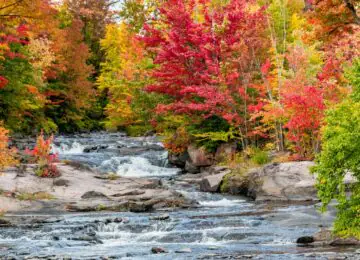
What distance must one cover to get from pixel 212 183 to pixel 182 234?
28.1 feet

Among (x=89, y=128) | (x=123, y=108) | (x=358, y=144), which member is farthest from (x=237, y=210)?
(x=89, y=128)

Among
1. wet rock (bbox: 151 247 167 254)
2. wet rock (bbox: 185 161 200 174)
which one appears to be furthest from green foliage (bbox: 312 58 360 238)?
wet rock (bbox: 185 161 200 174)

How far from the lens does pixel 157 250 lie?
39.8ft

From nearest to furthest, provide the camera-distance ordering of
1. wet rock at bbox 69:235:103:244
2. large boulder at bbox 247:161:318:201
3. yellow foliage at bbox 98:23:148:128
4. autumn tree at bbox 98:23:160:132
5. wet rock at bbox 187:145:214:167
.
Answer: wet rock at bbox 69:235:103:244
large boulder at bbox 247:161:318:201
wet rock at bbox 187:145:214:167
autumn tree at bbox 98:23:160:132
yellow foliage at bbox 98:23:148:128

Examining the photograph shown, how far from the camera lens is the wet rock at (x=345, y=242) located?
11773 millimetres

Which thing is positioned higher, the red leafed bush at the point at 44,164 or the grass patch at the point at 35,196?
the red leafed bush at the point at 44,164

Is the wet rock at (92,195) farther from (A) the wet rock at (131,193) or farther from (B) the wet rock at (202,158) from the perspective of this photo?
(B) the wet rock at (202,158)

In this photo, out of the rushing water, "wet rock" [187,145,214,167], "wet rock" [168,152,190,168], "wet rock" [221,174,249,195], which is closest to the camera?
the rushing water

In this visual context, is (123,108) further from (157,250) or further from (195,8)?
(157,250)

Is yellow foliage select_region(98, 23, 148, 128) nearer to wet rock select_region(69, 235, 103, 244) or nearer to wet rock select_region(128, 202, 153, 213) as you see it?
wet rock select_region(128, 202, 153, 213)

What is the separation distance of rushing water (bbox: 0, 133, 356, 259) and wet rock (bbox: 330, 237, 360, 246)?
0.47 m

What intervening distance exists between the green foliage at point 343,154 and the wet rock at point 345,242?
385 millimetres

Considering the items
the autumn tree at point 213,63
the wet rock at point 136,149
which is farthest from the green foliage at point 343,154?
the wet rock at point 136,149

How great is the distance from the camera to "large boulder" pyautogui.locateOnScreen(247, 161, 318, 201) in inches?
770
